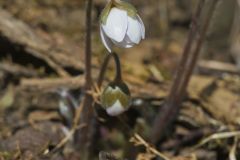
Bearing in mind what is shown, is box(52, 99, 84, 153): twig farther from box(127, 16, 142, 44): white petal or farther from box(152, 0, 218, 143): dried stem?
box(127, 16, 142, 44): white petal

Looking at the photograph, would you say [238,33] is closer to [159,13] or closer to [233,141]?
[159,13]

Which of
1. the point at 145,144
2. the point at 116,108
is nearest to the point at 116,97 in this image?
the point at 116,108

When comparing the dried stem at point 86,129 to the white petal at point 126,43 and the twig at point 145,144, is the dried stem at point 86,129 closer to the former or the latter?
the twig at point 145,144

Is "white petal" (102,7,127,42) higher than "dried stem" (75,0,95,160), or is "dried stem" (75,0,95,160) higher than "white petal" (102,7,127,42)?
"white petal" (102,7,127,42)

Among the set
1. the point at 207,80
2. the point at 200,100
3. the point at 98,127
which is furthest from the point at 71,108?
the point at 207,80

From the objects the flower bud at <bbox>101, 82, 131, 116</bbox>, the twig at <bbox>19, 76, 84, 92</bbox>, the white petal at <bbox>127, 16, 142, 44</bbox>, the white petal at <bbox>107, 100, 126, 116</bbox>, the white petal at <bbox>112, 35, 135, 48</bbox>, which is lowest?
the twig at <bbox>19, 76, 84, 92</bbox>

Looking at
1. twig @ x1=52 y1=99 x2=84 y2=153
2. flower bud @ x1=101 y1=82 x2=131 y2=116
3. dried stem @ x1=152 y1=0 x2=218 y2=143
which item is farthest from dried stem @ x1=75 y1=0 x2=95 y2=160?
dried stem @ x1=152 y1=0 x2=218 y2=143
